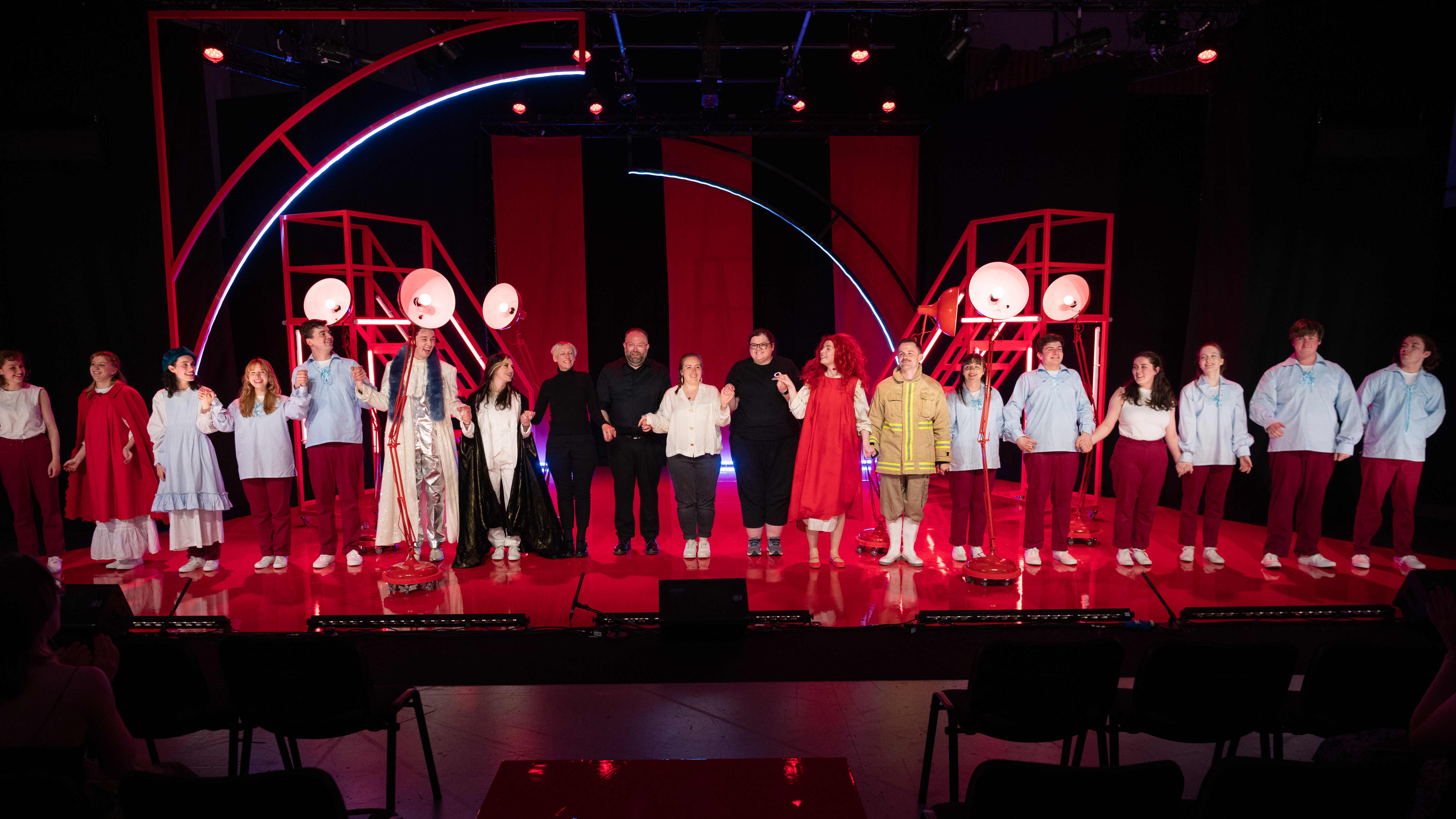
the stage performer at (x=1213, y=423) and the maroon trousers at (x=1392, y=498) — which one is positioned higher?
the stage performer at (x=1213, y=423)

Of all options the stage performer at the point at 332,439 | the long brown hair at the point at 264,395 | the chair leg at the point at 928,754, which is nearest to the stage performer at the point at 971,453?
the chair leg at the point at 928,754

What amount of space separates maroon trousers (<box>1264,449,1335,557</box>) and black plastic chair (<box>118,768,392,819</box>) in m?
5.79

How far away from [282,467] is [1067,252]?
719cm

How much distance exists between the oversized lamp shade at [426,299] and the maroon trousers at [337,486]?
3.92ft

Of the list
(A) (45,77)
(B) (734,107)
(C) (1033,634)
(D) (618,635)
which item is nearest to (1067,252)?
(B) (734,107)

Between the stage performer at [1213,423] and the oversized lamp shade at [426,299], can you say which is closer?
the oversized lamp shade at [426,299]

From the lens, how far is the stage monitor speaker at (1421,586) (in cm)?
345

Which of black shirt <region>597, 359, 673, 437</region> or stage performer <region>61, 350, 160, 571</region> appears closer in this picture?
stage performer <region>61, 350, 160, 571</region>

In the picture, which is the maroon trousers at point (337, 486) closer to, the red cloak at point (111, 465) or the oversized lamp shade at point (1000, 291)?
the red cloak at point (111, 465)

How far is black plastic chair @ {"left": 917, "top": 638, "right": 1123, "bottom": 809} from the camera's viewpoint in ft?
8.66

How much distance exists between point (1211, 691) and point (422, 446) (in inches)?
174

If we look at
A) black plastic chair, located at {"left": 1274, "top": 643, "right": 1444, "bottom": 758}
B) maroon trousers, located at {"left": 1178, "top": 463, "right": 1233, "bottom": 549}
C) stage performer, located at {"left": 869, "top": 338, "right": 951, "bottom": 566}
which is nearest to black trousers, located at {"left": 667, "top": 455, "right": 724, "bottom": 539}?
stage performer, located at {"left": 869, "top": 338, "right": 951, "bottom": 566}

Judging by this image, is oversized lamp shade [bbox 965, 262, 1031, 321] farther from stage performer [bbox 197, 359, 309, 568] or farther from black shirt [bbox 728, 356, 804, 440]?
stage performer [bbox 197, 359, 309, 568]

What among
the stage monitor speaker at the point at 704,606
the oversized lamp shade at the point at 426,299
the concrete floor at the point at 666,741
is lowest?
the concrete floor at the point at 666,741
